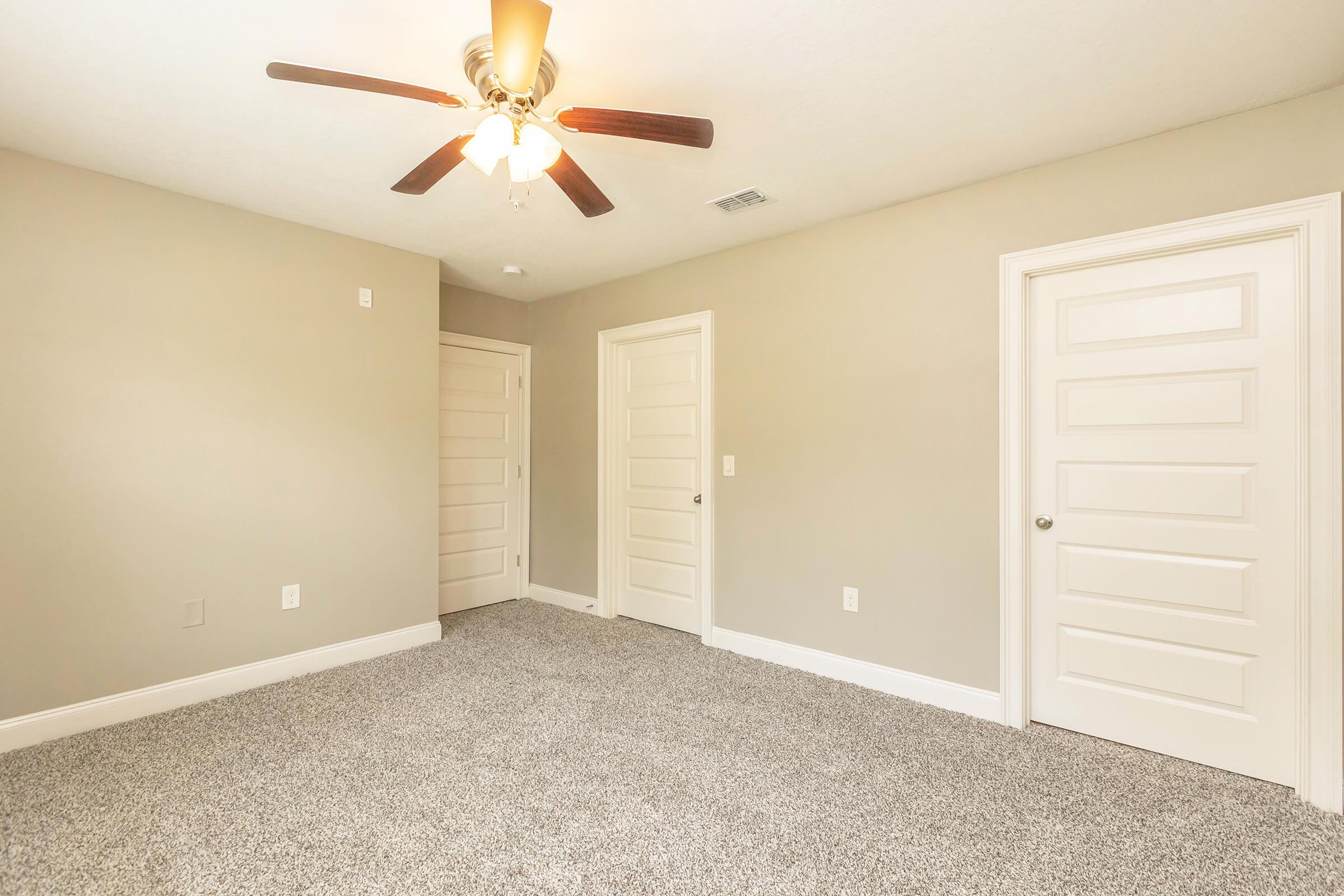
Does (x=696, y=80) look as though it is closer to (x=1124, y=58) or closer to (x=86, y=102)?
(x=1124, y=58)

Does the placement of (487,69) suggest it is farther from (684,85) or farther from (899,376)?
(899,376)

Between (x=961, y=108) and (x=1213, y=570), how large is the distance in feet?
6.55

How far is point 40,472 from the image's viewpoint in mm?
2512

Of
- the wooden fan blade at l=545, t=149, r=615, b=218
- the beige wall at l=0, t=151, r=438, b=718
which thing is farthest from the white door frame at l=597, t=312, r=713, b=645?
the wooden fan blade at l=545, t=149, r=615, b=218

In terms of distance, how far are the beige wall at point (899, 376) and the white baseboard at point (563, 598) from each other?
1212 millimetres

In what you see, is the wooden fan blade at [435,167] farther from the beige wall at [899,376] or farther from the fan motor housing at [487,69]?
the beige wall at [899,376]

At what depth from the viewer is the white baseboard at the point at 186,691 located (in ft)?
8.13

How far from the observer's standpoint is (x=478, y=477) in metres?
4.62

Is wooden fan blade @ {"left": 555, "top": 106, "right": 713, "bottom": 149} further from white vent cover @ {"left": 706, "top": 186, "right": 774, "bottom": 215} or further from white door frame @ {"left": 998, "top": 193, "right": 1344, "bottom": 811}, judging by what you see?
white door frame @ {"left": 998, "top": 193, "right": 1344, "bottom": 811}

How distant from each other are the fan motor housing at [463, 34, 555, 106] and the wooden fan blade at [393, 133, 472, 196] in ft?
0.53

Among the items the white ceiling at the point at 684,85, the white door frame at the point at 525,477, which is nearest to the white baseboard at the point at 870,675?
the white door frame at the point at 525,477

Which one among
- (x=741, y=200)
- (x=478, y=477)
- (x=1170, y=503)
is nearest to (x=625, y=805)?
(x=1170, y=503)

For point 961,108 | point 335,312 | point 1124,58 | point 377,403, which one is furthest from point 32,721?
point 1124,58

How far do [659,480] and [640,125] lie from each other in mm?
2719
